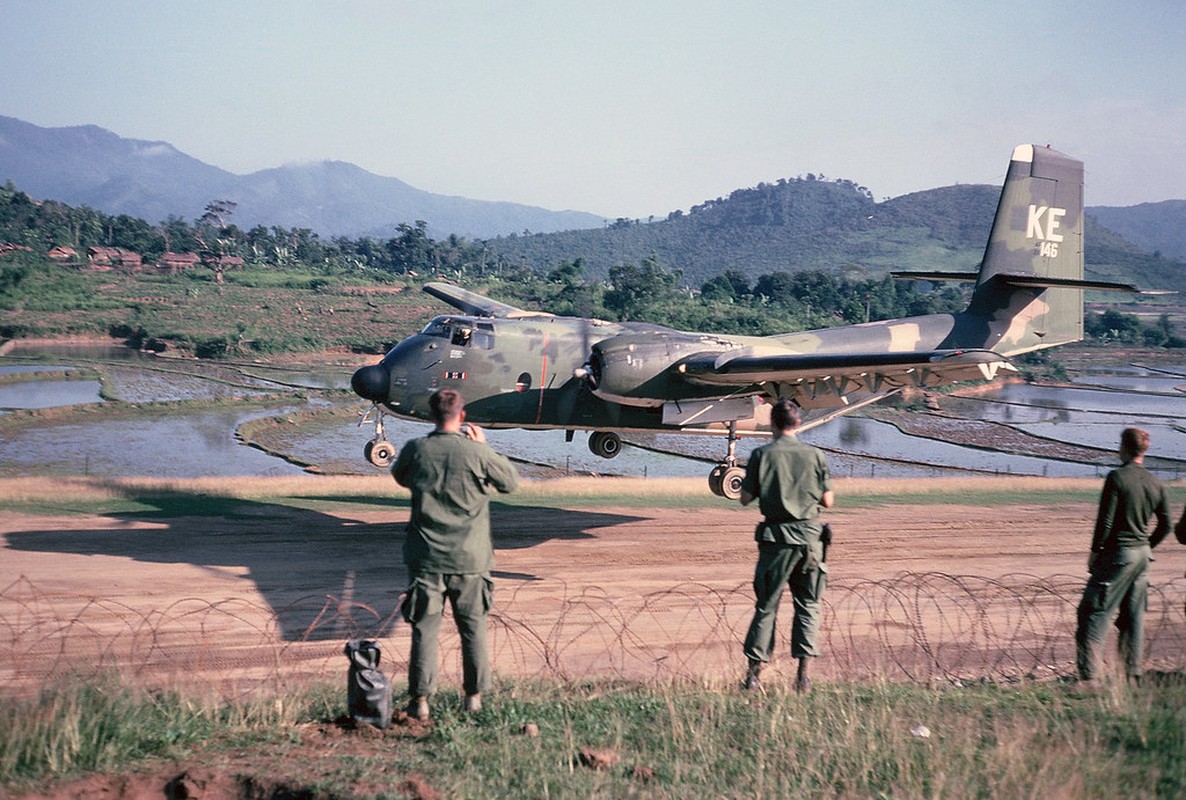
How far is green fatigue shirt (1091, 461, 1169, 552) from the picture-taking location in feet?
31.8

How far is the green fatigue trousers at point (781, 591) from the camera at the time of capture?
373 inches

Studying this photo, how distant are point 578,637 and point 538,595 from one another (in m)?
2.14

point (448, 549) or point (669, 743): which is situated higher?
point (448, 549)

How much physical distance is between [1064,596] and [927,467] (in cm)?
2986

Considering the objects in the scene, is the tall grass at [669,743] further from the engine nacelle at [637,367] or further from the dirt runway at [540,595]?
the engine nacelle at [637,367]

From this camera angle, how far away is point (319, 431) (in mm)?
47938

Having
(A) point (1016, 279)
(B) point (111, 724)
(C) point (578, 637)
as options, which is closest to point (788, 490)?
(C) point (578, 637)

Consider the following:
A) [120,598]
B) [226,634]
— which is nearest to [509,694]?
[226,634]

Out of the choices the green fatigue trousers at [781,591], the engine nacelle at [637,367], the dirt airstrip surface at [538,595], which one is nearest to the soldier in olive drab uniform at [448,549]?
the dirt airstrip surface at [538,595]

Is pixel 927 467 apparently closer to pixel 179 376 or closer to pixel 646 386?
pixel 646 386

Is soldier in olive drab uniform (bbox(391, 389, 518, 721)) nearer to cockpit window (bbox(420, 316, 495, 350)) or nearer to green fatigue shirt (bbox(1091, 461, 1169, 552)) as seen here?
green fatigue shirt (bbox(1091, 461, 1169, 552))

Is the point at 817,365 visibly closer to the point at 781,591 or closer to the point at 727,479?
the point at 727,479

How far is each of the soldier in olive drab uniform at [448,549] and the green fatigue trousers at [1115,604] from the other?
6050 mm

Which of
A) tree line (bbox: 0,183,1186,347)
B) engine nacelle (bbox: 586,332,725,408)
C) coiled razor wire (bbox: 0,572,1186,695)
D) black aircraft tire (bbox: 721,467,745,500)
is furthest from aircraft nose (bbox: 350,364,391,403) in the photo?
tree line (bbox: 0,183,1186,347)
